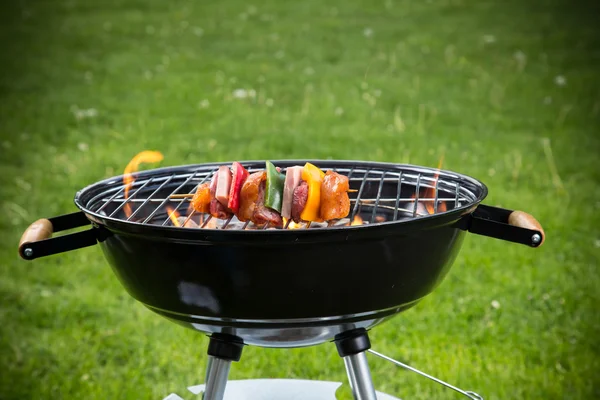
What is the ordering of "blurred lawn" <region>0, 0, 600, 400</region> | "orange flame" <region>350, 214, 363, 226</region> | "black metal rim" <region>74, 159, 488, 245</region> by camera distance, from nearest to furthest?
"black metal rim" <region>74, 159, 488, 245</region>
"orange flame" <region>350, 214, 363, 226</region>
"blurred lawn" <region>0, 0, 600, 400</region>

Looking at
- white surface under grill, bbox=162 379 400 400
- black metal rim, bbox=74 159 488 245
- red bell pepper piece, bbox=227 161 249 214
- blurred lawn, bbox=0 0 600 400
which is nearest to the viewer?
black metal rim, bbox=74 159 488 245

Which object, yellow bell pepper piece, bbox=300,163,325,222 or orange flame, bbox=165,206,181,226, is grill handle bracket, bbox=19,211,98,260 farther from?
yellow bell pepper piece, bbox=300,163,325,222

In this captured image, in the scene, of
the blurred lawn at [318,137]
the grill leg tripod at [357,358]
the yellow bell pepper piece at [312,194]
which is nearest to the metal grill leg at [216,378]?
the grill leg tripod at [357,358]

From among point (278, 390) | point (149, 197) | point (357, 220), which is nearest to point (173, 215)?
point (149, 197)

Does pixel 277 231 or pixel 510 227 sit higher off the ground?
pixel 277 231

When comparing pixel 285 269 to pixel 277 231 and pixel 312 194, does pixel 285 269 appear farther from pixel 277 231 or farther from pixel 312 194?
pixel 312 194

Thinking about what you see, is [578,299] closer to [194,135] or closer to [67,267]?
[67,267]

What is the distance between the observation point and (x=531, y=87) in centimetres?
643

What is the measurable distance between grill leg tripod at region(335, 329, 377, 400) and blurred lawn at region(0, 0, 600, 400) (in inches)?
48.5

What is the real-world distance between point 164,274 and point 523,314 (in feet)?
7.87

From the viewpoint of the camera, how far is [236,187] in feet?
6.38

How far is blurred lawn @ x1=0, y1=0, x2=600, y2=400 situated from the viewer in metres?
3.31

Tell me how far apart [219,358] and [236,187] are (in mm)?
441

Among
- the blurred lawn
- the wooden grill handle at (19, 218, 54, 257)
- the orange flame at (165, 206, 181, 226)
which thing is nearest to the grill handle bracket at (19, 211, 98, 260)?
the wooden grill handle at (19, 218, 54, 257)
